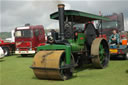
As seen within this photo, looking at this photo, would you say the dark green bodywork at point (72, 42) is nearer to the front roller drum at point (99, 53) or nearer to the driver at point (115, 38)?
the front roller drum at point (99, 53)

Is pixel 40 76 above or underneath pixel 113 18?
underneath

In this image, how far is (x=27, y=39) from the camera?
12531 millimetres

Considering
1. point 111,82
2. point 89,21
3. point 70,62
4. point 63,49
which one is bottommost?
point 111,82

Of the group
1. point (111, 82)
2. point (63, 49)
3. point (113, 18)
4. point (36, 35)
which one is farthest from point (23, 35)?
point (111, 82)

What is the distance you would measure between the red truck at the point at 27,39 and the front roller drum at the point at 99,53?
608 centimetres

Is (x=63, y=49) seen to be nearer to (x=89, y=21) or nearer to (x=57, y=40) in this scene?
(x=57, y=40)

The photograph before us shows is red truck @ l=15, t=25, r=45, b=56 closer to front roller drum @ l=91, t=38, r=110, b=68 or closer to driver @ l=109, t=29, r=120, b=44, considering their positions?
driver @ l=109, t=29, r=120, b=44

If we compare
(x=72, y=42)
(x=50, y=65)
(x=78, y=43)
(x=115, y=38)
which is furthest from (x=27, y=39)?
(x=50, y=65)

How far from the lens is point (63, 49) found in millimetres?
5199

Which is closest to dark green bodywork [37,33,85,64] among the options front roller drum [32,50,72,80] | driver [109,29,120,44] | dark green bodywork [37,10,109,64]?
dark green bodywork [37,10,109,64]

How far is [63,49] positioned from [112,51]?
3.87 m

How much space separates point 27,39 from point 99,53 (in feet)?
22.4

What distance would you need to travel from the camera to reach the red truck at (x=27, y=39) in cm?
1246

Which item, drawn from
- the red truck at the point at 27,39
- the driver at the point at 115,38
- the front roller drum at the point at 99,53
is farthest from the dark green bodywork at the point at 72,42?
the red truck at the point at 27,39
